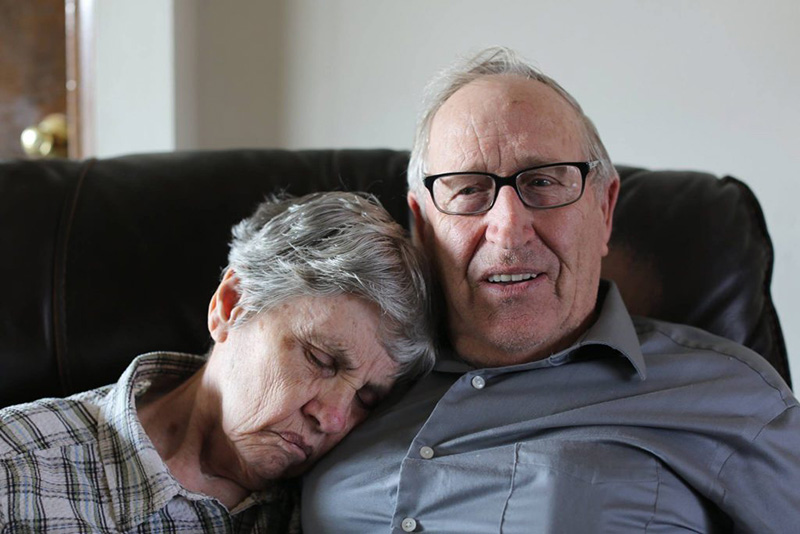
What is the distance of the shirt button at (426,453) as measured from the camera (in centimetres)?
125

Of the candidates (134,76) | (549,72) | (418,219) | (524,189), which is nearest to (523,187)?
(524,189)

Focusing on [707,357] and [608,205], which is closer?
[707,357]

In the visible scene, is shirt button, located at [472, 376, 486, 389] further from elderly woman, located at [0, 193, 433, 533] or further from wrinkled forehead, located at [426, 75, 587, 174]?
wrinkled forehead, located at [426, 75, 587, 174]

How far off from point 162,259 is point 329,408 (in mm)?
503

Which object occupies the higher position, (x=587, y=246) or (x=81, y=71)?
(x=81, y=71)

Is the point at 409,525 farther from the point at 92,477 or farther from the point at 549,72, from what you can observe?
the point at 549,72

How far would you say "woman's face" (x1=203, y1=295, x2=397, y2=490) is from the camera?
1249 millimetres

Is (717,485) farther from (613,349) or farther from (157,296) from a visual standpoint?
(157,296)

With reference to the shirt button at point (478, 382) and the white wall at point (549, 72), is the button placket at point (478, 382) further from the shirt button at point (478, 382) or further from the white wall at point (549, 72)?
the white wall at point (549, 72)

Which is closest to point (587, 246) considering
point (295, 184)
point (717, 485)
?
point (717, 485)

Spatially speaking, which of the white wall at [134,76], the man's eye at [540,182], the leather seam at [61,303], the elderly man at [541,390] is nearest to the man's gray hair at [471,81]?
the elderly man at [541,390]

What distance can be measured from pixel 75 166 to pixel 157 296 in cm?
34

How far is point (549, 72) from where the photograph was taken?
216 cm

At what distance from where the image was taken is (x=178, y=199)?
5.29 feet
